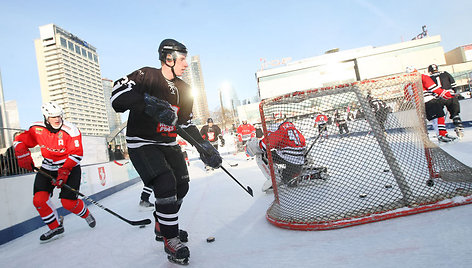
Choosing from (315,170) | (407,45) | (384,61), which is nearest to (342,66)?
(384,61)

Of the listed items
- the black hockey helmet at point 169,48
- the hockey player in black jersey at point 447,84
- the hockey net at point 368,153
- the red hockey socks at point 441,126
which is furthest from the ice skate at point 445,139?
the black hockey helmet at point 169,48

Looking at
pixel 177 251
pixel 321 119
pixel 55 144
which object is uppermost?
pixel 55 144

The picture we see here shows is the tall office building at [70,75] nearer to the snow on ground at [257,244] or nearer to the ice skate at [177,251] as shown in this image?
the snow on ground at [257,244]

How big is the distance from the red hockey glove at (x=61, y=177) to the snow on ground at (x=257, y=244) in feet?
2.01

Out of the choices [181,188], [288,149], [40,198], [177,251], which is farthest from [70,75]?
[177,251]

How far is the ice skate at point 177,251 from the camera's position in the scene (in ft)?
5.42

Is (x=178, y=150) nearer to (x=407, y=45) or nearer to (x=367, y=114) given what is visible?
(x=367, y=114)

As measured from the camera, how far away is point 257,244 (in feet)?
6.00

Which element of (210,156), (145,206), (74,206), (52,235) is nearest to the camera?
(210,156)

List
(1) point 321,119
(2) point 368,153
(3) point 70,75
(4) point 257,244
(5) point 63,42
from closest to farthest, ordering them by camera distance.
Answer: (4) point 257,244 < (2) point 368,153 < (1) point 321,119 < (5) point 63,42 < (3) point 70,75

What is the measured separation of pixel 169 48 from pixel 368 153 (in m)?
1.85

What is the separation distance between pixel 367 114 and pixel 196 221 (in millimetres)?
1911

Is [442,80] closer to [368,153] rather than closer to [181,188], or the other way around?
[368,153]

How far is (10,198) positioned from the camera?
10.8ft
